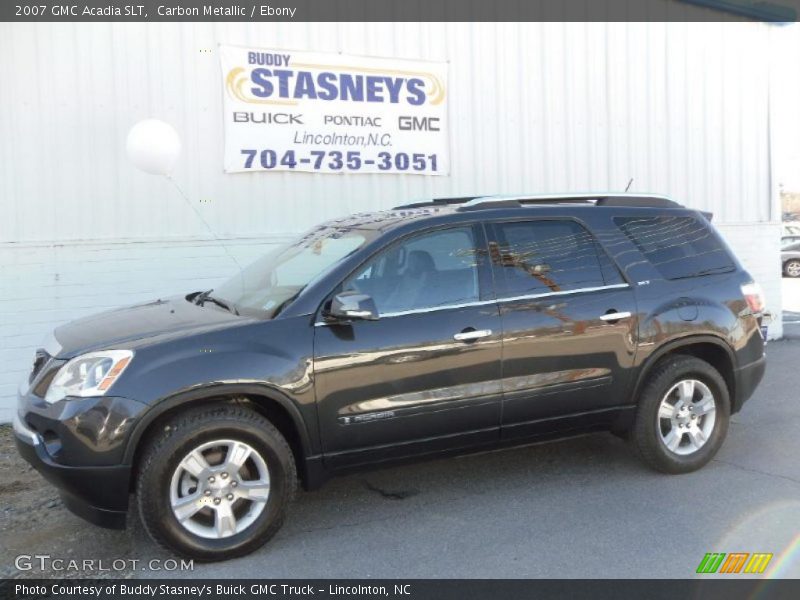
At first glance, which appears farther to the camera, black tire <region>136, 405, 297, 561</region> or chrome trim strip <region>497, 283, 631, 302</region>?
chrome trim strip <region>497, 283, 631, 302</region>

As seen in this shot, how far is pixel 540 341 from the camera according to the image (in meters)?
4.61

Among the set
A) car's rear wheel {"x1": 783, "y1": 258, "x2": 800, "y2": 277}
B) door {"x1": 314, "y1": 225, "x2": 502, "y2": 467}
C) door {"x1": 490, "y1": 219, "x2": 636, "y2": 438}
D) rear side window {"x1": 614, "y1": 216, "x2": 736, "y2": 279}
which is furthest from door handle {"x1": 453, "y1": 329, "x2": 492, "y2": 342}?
car's rear wheel {"x1": 783, "y1": 258, "x2": 800, "y2": 277}

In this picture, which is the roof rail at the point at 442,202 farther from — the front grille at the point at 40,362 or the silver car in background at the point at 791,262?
the silver car in background at the point at 791,262

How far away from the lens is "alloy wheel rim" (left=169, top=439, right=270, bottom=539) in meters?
3.87

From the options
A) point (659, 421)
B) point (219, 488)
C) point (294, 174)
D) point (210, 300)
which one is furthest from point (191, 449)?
point (294, 174)

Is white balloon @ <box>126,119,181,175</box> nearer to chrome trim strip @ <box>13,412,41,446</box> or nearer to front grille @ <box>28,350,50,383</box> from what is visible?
front grille @ <box>28,350,50,383</box>

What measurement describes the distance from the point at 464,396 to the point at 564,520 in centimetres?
94

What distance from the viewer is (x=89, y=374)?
12.6ft

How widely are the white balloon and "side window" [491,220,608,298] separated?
11.2ft

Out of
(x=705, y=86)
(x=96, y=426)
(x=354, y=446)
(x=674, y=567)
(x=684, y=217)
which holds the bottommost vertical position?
(x=674, y=567)

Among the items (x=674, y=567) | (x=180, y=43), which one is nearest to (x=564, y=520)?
(x=674, y=567)

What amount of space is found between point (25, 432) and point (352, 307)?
185cm

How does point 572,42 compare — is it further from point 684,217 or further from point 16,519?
point 16,519

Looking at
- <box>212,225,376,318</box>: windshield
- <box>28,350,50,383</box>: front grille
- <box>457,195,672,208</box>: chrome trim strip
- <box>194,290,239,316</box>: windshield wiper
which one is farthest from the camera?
<box>457,195,672,208</box>: chrome trim strip
